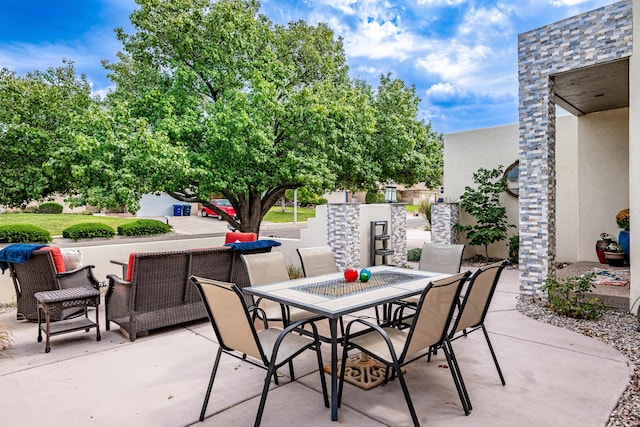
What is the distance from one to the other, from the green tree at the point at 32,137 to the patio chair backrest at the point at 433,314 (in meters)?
7.95

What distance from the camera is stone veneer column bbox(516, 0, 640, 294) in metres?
5.58

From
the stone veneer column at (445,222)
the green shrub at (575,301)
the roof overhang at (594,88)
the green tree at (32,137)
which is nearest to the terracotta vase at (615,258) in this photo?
the green shrub at (575,301)

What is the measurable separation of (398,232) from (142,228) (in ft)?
28.5

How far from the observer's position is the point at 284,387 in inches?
126

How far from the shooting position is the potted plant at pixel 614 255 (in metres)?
7.22

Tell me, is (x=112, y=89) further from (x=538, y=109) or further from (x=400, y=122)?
(x=538, y=109)

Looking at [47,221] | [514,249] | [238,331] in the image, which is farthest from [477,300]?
[47,221]

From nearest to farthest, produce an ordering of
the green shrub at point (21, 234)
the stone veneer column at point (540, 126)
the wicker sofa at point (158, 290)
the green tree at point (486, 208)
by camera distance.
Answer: the wicker sofa at point (158, 290) → the stone veneer column at point (540, 126) → the green tree at point (486, 208) → the green shrub at point (21, 234)

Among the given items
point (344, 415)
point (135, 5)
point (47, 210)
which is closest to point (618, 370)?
point (344, 415)

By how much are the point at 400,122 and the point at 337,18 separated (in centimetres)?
371

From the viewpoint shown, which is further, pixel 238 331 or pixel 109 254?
pixel 109 254

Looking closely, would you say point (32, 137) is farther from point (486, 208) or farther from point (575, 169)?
point (575, 169)

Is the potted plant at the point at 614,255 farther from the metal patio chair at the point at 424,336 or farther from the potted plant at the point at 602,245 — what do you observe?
the metal patio chair at the point at 424,336

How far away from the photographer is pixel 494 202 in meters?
9.76
